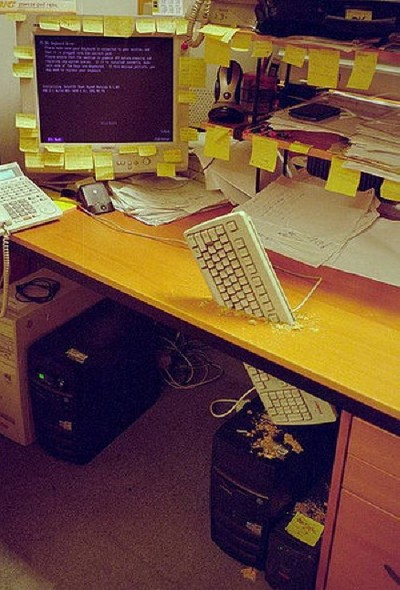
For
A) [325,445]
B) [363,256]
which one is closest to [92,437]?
[325,445]

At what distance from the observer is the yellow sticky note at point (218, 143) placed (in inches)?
74.5

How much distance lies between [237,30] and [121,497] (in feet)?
4.44

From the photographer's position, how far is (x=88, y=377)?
6.67 ft

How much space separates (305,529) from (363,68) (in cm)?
110

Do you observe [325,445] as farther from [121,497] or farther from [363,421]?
[121,497]

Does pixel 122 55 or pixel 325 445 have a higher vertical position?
pixel 122 55

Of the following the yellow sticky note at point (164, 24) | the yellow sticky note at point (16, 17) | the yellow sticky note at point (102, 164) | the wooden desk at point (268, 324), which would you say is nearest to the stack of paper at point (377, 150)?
the wooden desk at point (268, 324)

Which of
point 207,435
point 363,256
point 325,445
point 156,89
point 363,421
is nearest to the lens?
point 363,421

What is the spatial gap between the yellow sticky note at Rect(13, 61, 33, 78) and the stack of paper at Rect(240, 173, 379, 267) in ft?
2.31

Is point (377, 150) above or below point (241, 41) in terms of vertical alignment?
below

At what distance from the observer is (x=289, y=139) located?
5.85 feet

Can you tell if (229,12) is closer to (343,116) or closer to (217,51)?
(217,51)

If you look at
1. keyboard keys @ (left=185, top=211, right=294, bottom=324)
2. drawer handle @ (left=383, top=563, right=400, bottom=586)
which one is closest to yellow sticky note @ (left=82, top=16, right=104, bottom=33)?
keyboard keys @ (left=185, top=211, right=294, bottom=324)

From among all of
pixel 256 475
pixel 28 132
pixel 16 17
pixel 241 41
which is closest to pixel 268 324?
pixel 256 475
